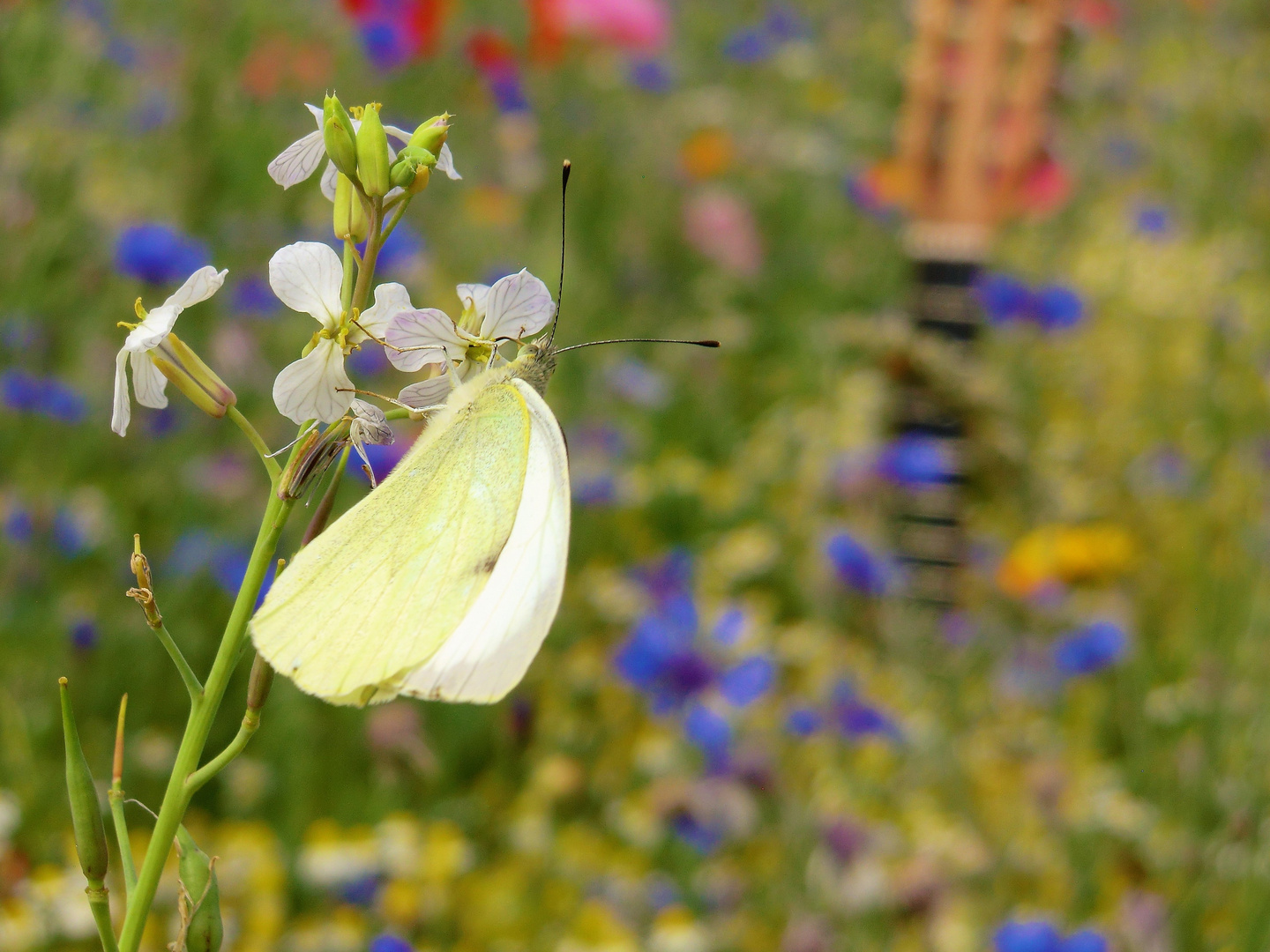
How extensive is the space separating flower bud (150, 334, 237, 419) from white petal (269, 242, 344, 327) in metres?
0.07

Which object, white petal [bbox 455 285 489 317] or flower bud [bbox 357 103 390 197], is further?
white petal [bbox 455 285 489 317]

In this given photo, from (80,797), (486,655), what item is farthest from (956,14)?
(80,797)

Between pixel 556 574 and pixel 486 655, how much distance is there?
10 cm

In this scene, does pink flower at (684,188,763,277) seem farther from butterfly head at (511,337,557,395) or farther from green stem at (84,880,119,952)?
→ green stem at (84,880,119,952)

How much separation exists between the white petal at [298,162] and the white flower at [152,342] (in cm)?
9

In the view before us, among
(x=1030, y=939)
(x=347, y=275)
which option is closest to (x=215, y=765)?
(x=347, y=275)

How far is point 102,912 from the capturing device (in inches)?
21.6

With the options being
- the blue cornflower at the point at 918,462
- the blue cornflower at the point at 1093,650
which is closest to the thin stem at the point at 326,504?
the blue cornflower at the point at 1093,650

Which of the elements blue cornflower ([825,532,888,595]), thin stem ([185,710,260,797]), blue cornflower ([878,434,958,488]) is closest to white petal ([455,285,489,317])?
thin stem ([185,710,260,797])

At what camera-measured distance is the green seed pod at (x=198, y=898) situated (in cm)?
59

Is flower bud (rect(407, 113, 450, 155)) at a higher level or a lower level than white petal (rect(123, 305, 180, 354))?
higher

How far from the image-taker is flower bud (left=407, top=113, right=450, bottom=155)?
0.63m

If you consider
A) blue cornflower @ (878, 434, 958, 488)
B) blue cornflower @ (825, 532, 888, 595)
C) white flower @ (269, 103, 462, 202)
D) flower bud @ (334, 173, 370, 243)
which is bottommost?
blue cornflower @ (825, 532, 888, 595)

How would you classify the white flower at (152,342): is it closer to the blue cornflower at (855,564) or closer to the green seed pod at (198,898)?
the green seed pod at (198,898)
